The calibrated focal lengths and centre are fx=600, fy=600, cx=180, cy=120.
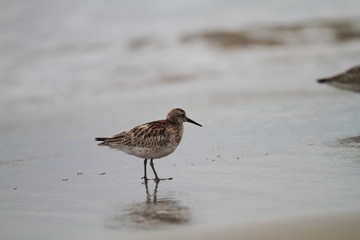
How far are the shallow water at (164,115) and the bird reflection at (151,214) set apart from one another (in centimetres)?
2

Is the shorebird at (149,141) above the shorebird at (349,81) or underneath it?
underneath

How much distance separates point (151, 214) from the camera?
559 cm

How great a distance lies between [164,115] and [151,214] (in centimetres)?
612

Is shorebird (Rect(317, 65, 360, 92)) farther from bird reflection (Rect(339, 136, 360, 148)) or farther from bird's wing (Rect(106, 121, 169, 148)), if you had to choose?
bird's wing (Rect(106, 121, 169, 148))

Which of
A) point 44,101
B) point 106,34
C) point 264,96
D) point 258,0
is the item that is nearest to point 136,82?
point 44,101

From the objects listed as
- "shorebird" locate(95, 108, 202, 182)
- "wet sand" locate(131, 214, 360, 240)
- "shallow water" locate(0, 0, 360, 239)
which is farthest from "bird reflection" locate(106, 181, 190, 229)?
"shorebird" locate(95, 108, 202, 182)

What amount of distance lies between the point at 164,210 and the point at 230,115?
577cm

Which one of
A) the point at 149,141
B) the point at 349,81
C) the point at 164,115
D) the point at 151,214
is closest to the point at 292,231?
the point at 151,214

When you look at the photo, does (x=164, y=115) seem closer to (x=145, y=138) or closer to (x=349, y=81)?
(x=349, y=81)

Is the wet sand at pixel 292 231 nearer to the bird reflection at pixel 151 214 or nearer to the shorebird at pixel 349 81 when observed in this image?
the bird reflection at pixel 151 214

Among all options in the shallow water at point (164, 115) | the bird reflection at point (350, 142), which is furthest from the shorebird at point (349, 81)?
the bird reflection at point (350, 142)

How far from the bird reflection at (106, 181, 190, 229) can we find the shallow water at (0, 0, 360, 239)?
0.7 inches

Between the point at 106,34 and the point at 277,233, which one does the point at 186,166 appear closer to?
the point at 277,233

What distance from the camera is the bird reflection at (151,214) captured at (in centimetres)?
529
